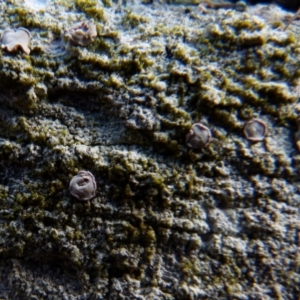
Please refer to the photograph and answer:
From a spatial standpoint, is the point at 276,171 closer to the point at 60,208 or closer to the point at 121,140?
the point at 121,140

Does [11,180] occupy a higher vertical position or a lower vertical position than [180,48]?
lower

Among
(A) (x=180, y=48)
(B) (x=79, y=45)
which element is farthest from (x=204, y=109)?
(B) (x=79, y=45)

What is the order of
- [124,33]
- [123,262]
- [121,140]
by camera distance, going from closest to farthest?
[123,262], [121,140], [124,33]

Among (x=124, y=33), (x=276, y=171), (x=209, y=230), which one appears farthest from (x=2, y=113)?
(x=276, y=171)

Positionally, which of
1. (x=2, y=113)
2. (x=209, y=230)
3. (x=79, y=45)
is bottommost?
(x=209, y=230)

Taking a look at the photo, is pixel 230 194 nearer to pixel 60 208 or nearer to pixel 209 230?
pixel 209 230

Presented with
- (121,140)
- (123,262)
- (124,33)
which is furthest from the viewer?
(124,33)

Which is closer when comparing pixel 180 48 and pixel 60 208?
pixel 60 208
